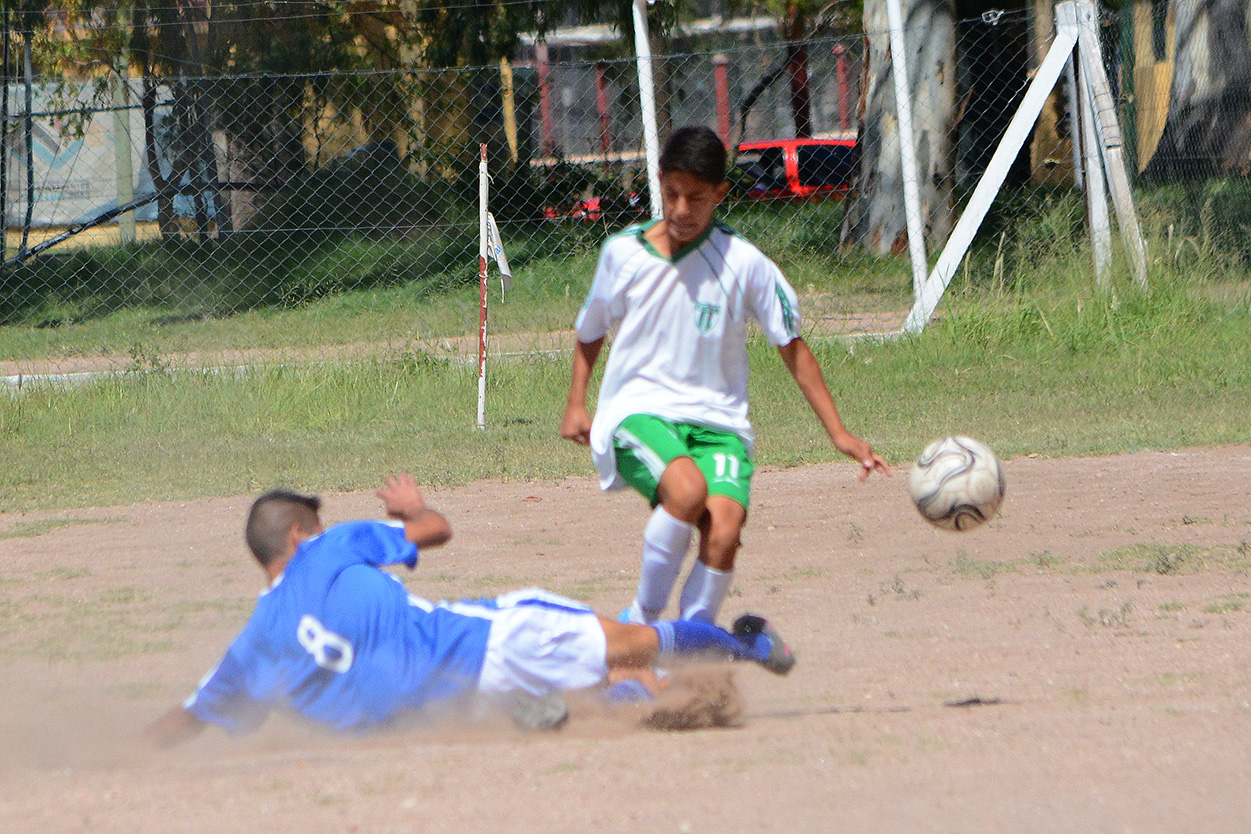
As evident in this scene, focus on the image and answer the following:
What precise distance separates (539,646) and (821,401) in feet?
4.05

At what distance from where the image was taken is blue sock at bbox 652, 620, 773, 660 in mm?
3744

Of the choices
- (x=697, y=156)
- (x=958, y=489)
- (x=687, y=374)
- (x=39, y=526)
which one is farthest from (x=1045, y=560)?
(x=39, y=526)

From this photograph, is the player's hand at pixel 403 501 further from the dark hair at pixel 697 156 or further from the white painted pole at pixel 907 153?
the white painted pole at pixel 907 153

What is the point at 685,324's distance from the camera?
3.97 meters

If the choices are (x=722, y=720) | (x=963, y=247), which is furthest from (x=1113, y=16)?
(x=722, y=720)

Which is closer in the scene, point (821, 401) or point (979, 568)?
point (821, 401)

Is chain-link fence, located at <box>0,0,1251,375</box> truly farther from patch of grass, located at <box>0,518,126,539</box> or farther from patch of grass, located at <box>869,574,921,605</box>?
patch of grass, located at <box>869,574,921,605</box>

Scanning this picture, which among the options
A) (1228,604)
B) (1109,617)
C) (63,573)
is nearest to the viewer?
(1109,617)

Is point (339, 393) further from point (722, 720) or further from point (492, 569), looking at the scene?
point (722, 720)

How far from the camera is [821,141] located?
18922 millimetres

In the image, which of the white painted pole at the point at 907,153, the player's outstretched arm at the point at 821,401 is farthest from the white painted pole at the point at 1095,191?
the player's outstretched arm at the point at 821,401

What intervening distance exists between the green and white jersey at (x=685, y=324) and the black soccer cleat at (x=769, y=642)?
55 centimetres

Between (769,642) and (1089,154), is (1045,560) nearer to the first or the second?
(769,642)

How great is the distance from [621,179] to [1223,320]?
5827mm
